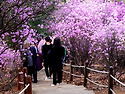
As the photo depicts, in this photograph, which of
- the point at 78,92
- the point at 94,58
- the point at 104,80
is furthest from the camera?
the point at 94,58

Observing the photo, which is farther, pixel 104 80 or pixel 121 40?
pixel 104 80

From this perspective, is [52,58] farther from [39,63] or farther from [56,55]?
[39,63]

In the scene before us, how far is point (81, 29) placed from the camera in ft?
33.3

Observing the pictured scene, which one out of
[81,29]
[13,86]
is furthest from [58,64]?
[81,29]

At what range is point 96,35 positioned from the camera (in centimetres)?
857

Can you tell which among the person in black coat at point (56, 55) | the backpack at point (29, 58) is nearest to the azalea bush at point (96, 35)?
the person in black coat at point (56, 55)

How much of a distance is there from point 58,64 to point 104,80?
2570mm

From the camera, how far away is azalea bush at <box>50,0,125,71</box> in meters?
7.35

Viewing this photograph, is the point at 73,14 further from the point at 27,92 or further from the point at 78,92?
the point at 27,92

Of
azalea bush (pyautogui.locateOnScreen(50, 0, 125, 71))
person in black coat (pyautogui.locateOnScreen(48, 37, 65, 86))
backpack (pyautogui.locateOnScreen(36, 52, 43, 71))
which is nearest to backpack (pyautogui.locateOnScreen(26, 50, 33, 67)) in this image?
backpack (pyautogui.locateOnScreen(36, 52, 43, 71))

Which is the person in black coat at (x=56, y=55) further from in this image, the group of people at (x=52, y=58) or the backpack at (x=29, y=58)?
the backpack at (x=29, y=58)

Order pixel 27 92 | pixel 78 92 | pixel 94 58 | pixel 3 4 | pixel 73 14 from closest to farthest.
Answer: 1. pixel 27 92
2. pixel 78 92
3. pixel 3 4
4. pixel 94 58
5. pixel 73 14

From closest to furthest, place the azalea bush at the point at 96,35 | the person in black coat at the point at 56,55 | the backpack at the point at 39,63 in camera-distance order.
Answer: the person in black coat at the point at 56,55 < the azalea bush at the point at 96,35 < the backpack at the point at 39,63

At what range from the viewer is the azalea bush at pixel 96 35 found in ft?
24.1
